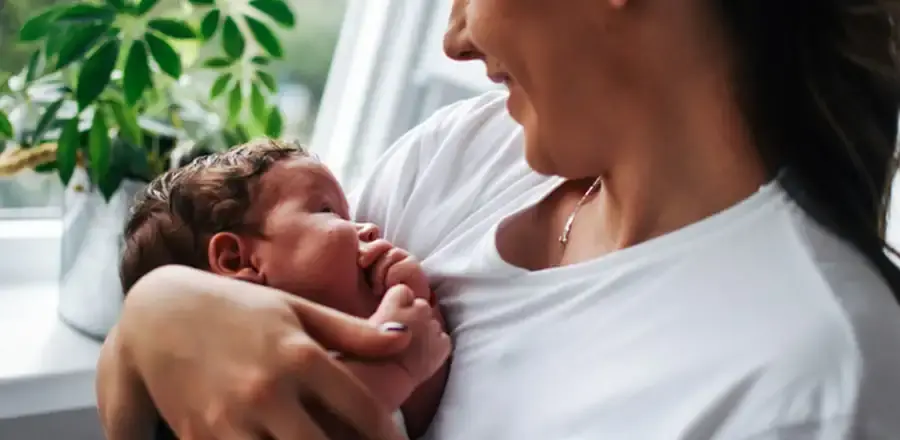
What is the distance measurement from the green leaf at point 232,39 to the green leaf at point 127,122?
0.53 feet

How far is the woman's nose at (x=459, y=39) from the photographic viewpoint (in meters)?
0.78

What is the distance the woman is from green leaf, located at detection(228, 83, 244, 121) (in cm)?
59

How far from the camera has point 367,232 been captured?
2.99 ft

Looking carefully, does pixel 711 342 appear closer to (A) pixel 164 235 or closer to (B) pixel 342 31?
(A) pixel 164 235

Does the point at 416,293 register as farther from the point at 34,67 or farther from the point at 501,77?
the point at 34,67

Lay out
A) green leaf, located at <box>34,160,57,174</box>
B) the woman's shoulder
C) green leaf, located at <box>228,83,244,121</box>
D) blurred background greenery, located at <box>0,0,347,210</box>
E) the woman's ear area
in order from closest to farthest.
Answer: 1. the woman's shoulder
2. the woman's ear area
3. green leaf, located at <box>34,160,57,174</box>
4. green leaf, located at <box>228,83,244,121</box>
5. blurred background greenery, located at <box>0,0,347,210</box>

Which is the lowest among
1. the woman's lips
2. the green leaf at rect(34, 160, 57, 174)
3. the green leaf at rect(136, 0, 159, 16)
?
the green leaf at rect(34, 160, 57, 174)

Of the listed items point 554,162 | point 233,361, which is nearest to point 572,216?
point 554,162

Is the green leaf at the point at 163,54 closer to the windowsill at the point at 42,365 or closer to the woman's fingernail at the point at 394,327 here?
the windowsill at the point at 42,365

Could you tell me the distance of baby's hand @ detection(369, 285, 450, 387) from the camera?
0.74 m

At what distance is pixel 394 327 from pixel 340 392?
0.29 feet

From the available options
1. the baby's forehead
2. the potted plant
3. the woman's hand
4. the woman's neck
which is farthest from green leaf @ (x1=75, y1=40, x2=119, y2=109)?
the woman's neck

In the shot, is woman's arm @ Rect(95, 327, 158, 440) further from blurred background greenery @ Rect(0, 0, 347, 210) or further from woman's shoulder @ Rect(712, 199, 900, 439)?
blurred background greenery @ Rect(0, 0, 347, 210)

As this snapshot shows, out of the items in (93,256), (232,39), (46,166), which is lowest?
(93,256)
